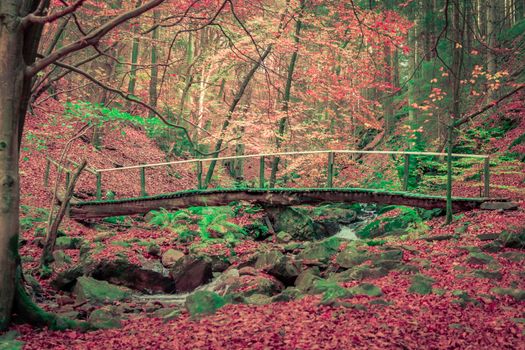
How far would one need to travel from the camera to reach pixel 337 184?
18.6m

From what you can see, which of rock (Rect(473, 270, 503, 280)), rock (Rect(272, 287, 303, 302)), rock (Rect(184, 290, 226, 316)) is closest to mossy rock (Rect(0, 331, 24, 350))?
rock (Rect(184, 290, 226, 316))

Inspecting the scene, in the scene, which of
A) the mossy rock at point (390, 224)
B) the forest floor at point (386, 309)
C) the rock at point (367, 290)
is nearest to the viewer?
the forest floor at point (386, 309)

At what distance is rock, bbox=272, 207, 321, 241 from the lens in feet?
41.5

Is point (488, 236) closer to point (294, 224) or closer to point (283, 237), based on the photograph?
point (283, 237)

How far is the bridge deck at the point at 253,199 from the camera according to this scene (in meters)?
10.6

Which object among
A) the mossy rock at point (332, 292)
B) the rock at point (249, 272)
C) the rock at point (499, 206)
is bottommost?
the rock at point (249, 272)

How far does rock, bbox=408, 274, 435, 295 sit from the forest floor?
0.02 m

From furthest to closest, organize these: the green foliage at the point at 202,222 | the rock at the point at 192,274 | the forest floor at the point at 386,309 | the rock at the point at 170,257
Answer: the green foliage at the point at 202,222 → the rock at the point at 170,257 → the rock at the point at 192,274 → the forest floor at the point at 386,309

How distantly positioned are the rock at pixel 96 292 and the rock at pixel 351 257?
3841mm

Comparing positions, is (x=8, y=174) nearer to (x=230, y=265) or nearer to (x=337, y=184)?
(x=230, y=265)

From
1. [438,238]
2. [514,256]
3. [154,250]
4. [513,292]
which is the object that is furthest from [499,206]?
[154,250]

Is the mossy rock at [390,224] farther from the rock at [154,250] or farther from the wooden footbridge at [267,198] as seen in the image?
the rock at [154,250]

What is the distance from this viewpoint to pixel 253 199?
489 inches

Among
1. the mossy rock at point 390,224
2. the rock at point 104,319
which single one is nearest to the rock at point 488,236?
the mossy rock at point 390,224
